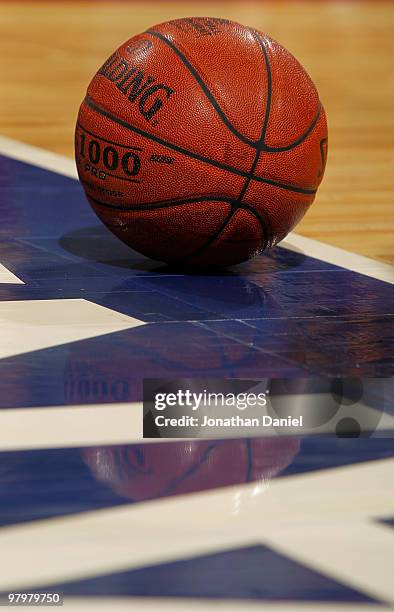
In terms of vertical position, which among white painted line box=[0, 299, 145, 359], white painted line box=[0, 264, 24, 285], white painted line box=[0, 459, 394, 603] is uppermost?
white painted line box=[0, 264, 24, 285]

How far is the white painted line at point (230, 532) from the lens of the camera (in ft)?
9.53

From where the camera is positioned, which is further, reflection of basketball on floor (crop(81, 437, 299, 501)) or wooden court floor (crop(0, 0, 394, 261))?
wooden court floor (crop(0, 0, 394, 261))

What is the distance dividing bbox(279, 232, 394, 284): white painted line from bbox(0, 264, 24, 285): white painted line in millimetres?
1189

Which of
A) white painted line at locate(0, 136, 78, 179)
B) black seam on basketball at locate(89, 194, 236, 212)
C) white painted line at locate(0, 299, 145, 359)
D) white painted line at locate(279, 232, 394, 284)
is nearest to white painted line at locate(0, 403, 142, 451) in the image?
white painted line at locate(0, 299, 145, 359)

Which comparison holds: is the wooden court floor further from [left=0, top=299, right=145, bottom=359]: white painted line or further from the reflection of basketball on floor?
the reflection of basketball on floor

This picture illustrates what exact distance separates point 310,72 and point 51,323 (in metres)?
8.63

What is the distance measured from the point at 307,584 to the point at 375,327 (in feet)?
6.33

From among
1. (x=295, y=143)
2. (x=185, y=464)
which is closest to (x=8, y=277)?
(x=295, y=143)

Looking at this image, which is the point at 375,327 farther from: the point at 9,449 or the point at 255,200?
the point at 9,449

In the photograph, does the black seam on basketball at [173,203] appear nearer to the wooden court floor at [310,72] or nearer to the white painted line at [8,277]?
the white painted line at [8,277]

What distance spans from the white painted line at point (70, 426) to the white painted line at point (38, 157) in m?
3.79

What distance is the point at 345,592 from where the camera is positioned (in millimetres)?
2826

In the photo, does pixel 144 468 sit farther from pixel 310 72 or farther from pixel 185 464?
pixel 310 72

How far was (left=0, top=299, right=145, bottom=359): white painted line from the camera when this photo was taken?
4449 mm
